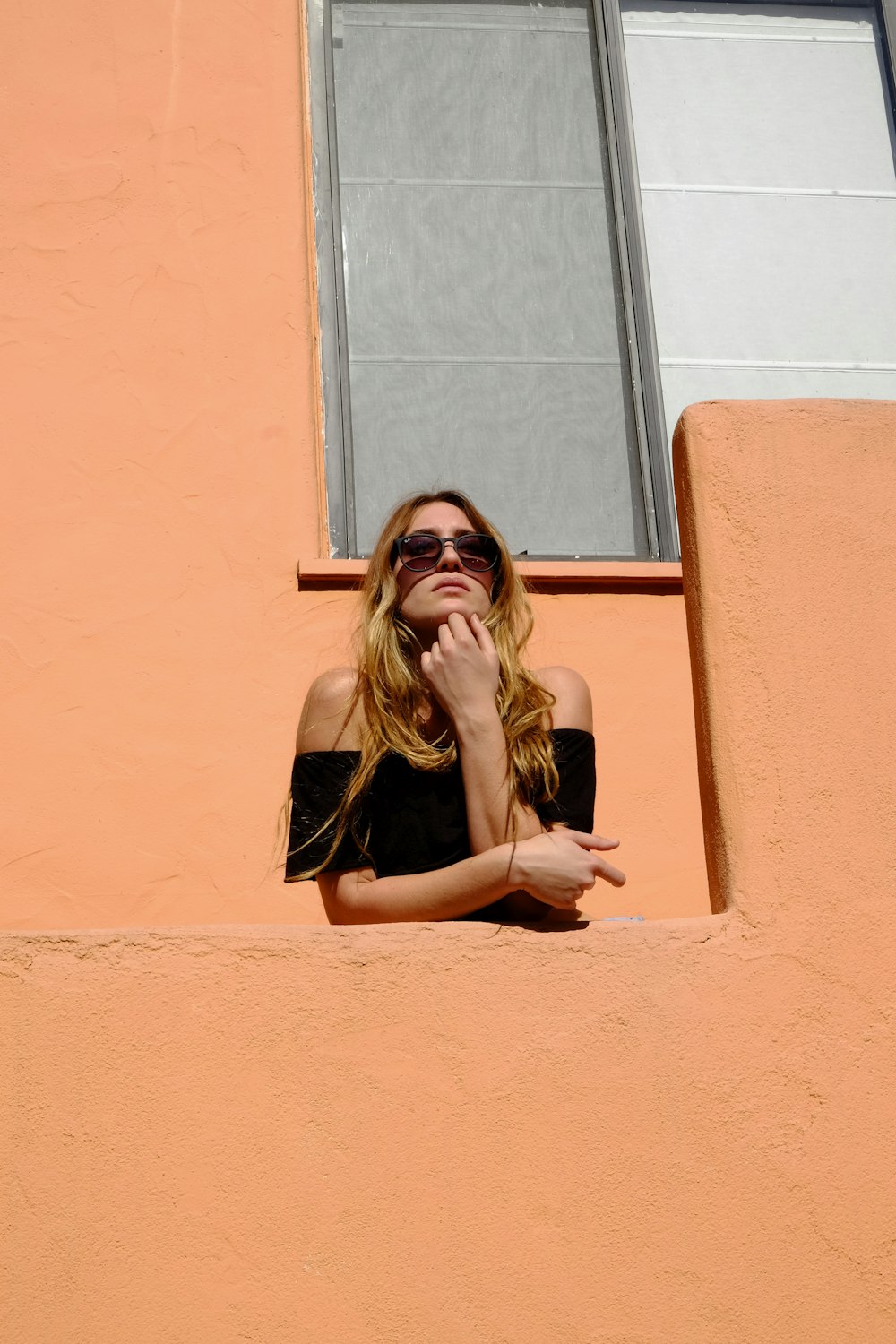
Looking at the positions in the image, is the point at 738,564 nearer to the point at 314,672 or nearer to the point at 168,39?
the point at 314,672

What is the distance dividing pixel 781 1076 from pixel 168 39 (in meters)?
3.84

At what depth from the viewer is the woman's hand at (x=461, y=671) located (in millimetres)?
2857

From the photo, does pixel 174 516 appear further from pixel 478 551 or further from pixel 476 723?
pixel 476 723

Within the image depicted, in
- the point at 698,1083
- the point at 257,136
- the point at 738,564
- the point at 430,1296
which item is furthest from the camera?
the point at 257,136

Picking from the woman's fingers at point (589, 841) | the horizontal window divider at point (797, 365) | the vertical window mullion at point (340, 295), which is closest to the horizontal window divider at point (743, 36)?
the vertical window mullion at point (340, 295)

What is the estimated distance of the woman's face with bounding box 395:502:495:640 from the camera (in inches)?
126

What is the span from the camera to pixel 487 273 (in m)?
4.96

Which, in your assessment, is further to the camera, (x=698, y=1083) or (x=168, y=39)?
(x=168, y=39)

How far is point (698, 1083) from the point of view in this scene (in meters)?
2.41

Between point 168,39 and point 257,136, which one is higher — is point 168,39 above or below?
above

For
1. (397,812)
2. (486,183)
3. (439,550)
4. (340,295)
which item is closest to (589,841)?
(397,812)

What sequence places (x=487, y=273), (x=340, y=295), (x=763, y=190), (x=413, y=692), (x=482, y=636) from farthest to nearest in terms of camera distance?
(x=763, y=190) < (x=487, y=273) < (x=340, y=295) < (x=413, y=692) < (x=482, y=636)

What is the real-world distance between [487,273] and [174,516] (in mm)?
1380

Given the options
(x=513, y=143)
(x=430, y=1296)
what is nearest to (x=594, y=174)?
(x=513, y=143)
